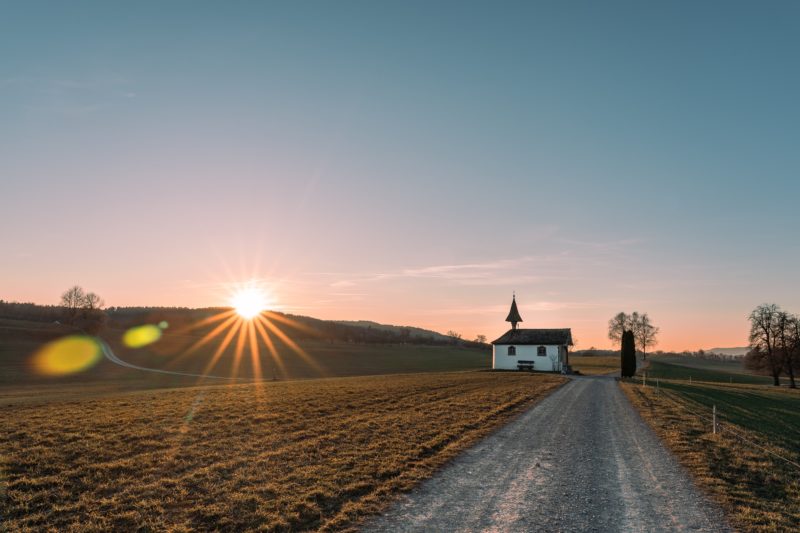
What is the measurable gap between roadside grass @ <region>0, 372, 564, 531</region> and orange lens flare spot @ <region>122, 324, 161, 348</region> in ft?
256

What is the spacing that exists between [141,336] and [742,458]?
112 m

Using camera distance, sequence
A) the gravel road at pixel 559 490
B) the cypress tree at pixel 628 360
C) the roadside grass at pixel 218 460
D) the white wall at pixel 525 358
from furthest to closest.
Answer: the white wall at pixel 525 358, the cypress tree at pixel 628 360, the roadside grass at pixel 218 460, the gravel road at pixel 559 490

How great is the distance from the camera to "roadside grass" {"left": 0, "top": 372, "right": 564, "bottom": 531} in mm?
9516

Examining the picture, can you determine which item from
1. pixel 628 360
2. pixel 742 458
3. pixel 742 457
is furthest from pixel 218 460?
pixel 628 360

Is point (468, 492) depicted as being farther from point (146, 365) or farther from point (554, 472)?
point (146, 365)

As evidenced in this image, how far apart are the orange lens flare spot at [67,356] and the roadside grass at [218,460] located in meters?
44.1

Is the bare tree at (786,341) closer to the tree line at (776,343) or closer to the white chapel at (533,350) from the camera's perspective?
the tree line at (776,343)

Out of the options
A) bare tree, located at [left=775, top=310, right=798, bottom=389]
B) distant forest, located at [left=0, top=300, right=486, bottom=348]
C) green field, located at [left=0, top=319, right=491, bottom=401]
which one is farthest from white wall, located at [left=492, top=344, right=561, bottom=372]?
distant forest, located at [left=0, top=300, right=486, bottom=348]

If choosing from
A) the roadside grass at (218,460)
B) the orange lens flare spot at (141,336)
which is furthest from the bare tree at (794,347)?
the orange lens flare spot at (141,336)

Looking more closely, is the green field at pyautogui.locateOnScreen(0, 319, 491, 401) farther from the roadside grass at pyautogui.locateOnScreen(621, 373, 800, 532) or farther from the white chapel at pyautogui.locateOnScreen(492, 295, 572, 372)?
the roadside grass at pyautogui.locateOnScreen(621, 373, 800, 532)

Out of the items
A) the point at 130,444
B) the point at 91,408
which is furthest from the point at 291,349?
the point at 130,444

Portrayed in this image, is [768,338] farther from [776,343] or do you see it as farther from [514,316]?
[514,316]

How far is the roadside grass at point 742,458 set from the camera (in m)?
9.95

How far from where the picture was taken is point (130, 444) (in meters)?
15.0
